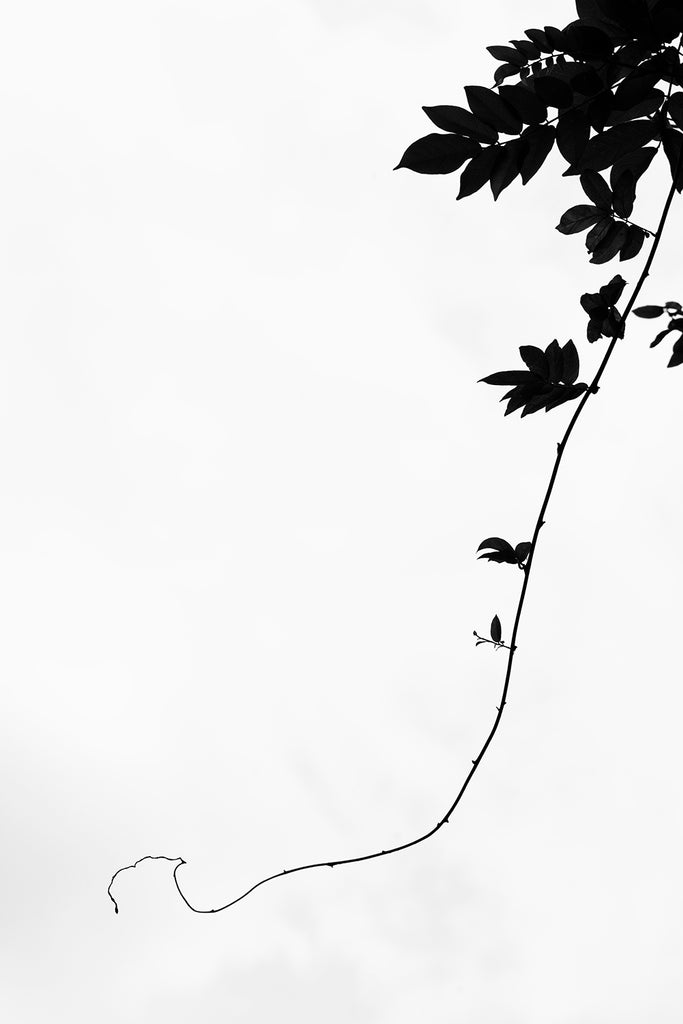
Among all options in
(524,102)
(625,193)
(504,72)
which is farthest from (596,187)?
(504,72)

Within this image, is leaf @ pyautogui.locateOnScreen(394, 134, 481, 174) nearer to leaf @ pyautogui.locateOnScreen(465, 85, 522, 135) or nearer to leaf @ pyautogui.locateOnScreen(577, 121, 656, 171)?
leaf @ pyautogui.locateOnScreen(465, 85, 522, 135)

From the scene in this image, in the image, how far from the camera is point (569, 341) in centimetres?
178

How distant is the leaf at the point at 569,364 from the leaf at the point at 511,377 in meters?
0.07

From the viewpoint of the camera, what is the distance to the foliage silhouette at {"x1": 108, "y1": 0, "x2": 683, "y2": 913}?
1.66m

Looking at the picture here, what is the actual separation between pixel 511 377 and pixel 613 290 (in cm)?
26

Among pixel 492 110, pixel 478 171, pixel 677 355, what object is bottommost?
pixel 677 355

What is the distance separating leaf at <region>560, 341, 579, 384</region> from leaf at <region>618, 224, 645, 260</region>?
0.31 m

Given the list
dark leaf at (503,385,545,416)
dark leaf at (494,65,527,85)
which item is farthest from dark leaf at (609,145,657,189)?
dark leaf at (494,65,527,85)

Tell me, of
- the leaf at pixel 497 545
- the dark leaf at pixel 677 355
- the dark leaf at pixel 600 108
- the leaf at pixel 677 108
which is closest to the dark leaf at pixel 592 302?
the dark leaf at pixel 677 355

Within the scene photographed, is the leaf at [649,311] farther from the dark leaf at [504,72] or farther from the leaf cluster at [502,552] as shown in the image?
the dark leaf at [504,72]

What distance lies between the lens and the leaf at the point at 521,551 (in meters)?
1.97

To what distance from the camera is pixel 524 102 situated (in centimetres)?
169

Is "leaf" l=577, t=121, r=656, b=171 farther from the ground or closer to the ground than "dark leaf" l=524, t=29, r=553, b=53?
closer to the ground

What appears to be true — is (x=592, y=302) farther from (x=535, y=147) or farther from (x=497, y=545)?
(x=497, y=545)
